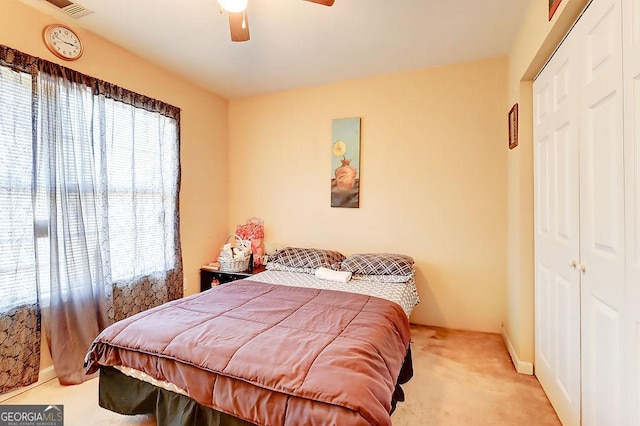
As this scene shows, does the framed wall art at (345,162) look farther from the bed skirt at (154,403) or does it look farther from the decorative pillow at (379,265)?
the bed skirt at (154,403)

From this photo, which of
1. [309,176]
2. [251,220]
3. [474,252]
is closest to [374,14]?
[309,176]

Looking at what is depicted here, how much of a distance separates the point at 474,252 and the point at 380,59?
6.63 feet

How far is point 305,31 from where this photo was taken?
232 centimetres

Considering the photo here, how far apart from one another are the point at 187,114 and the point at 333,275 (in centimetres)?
232

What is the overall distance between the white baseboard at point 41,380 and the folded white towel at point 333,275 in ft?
6.75

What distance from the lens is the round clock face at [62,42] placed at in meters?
2.06

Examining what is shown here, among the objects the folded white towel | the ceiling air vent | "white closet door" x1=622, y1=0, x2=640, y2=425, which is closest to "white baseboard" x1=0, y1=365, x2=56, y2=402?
the folded white towel

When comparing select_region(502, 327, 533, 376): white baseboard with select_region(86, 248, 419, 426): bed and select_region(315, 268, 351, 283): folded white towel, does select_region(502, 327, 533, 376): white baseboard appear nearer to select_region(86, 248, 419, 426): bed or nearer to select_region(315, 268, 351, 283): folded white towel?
select_region(86, 248, 419, 426): bed

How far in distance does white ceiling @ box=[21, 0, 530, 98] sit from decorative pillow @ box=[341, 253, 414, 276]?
1.85 meters

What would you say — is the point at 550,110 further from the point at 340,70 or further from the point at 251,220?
the point at 251,220

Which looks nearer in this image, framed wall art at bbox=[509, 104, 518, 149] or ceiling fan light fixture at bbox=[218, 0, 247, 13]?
ceiling fan light fixture at bbox=[218, 0, 247, 13]

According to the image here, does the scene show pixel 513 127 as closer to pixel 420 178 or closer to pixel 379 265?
pixel 420 178

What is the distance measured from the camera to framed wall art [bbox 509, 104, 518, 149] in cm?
231

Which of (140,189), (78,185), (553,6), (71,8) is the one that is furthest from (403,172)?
(71,8)
